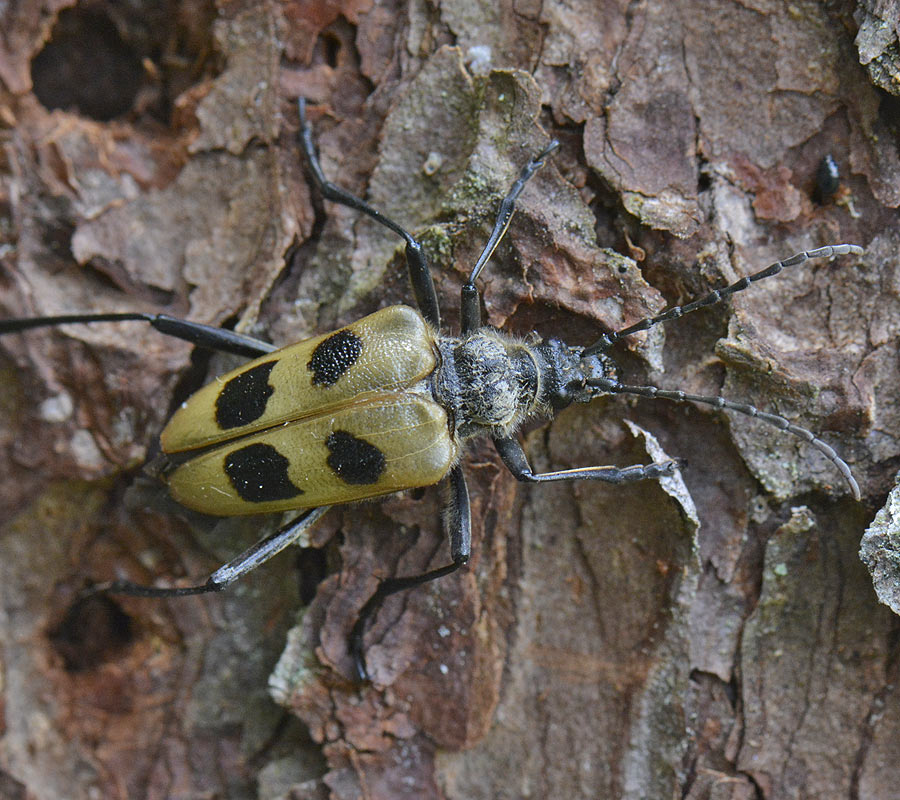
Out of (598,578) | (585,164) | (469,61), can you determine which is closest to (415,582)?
(598,578)

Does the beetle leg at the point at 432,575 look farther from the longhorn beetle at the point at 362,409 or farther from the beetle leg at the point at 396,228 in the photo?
the beetle leg at the point at 396,228

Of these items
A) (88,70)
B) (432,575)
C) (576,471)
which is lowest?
(432,575)

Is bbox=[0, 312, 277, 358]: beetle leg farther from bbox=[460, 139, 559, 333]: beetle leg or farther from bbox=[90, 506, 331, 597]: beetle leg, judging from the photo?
bbox=[460, 139, 559, 333]: beetle leg

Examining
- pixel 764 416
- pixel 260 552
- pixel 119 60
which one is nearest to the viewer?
pixel 764 416

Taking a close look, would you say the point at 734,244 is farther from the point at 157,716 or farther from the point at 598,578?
the point at 157,716

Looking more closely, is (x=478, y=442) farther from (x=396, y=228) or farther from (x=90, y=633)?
(x=90, y=633)

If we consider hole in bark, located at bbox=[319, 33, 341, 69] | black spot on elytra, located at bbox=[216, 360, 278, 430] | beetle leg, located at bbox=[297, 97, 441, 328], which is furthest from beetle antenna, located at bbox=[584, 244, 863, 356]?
hole in bark, located at bbox=[319, 33, 341, 69]

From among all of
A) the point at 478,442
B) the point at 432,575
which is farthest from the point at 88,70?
the point at 432,575
